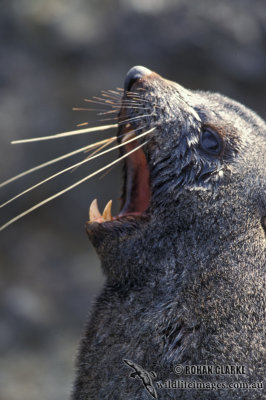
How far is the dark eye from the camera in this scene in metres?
2.88

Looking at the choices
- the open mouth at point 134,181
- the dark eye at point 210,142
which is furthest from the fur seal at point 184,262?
the open mouth at point 134,181

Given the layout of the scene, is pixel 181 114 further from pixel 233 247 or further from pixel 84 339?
pixel 84 339

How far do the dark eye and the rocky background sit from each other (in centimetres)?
339

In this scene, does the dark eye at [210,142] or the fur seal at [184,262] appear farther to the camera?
the dark eye at [210,142]

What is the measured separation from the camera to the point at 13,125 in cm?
632

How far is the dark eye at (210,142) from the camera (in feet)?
9.45

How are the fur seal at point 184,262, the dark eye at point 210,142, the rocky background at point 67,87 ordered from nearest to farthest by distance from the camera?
1. the fur seal at point 184,262
2. the dark eye at point 210,142
3. the rocky background at point 67,87

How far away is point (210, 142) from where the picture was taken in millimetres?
2904

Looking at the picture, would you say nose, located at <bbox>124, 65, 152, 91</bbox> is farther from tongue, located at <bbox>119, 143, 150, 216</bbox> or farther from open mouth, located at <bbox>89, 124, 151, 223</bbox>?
tongue, located at <bbox>119, 143, 150, 216</bbox>

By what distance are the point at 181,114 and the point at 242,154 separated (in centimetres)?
35

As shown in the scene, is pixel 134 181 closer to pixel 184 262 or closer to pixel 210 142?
pixel 210 142

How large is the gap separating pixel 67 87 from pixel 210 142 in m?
3.83

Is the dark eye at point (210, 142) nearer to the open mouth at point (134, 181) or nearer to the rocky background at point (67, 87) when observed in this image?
the open mouth at point (134, 181)

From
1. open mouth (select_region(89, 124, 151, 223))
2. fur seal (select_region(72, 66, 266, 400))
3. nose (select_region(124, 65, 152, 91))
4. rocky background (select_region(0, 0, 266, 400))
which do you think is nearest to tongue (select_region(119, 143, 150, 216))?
open mouth (select_region(89, 124, 151, 223))
